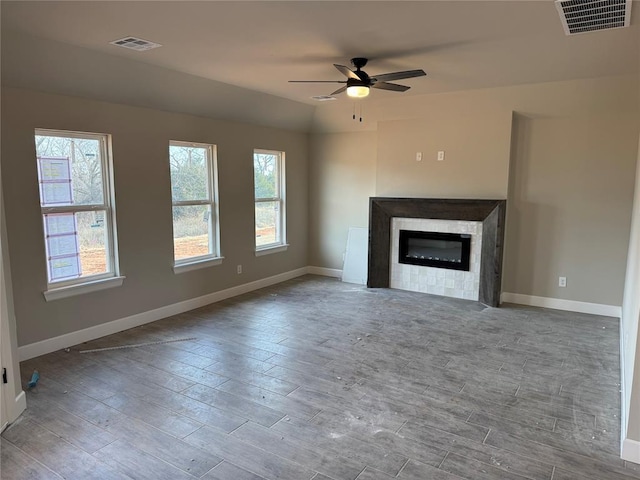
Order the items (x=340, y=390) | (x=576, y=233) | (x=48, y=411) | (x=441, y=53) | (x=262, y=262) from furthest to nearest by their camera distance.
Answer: (x=262, y=262)
(x=576, y=233)
(x=441, y=53)
(x=340, y=390)
(x=48, y=411)

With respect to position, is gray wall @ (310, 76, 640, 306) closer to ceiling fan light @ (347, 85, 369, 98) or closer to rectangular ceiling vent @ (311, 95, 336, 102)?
rectangular ceiling vent @ (311, 95, 336, 102)

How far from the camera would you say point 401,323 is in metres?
4.82

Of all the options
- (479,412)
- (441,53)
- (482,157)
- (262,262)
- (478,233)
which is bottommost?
(479,412)

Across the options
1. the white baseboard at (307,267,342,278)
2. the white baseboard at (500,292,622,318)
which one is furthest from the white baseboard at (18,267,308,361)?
the white baseboard at (500,292,622,318)

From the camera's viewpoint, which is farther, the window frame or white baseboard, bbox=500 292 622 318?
the window frame

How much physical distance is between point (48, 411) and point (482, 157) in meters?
5.24

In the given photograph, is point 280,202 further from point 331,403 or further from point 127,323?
point 331,403

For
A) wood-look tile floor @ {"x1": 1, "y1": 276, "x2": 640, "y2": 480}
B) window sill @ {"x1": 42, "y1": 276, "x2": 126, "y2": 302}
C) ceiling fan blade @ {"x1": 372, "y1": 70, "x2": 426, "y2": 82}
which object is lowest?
wood-look tile floor @ {"x1": 1, "y1": 276, "x2": 640, "y2": 480}

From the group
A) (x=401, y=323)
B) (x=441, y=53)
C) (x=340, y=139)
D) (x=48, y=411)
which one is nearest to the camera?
(x=48, y=411)

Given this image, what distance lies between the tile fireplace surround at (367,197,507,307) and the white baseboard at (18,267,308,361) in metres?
1.70

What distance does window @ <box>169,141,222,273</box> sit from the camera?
5102 millimetres

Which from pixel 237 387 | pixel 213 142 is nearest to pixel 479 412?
pixel 237 387

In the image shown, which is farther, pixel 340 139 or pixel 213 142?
pixel 340 139

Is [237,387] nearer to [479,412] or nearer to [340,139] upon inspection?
[479,412]
